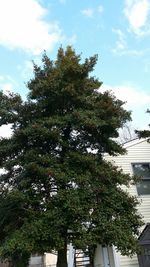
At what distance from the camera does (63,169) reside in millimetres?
9477

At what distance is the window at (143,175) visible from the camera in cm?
1423

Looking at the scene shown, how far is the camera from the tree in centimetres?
873

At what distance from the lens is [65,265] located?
954cm

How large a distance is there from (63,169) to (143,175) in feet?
20.1

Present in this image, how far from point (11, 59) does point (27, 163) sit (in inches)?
186

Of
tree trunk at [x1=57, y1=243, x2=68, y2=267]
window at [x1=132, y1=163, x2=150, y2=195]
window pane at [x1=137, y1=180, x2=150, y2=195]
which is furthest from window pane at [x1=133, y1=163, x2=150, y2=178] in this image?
tree trunk at [x1=57, y1=243, x2=68, y2=267]

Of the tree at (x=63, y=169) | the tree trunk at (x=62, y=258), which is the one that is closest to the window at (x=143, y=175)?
the tree at (x=63, y=169)

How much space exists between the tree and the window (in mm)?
4001

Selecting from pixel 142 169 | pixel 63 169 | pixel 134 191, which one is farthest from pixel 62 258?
pixel 142 169

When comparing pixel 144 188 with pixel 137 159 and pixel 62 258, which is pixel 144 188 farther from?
pixel 62 258

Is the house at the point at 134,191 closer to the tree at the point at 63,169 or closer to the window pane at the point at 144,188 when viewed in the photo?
the window pane at the point at 144,188

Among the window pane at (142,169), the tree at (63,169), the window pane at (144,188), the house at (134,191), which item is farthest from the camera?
the window pane at (142,169)

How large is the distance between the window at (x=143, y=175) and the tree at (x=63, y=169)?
400 cm

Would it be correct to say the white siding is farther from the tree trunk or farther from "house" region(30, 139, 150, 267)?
the tree trunk
